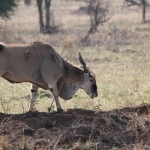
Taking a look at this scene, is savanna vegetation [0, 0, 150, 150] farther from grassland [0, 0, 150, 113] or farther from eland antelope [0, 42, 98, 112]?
eland antelope [0, 42, 98, 112]

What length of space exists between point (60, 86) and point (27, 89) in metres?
3.05

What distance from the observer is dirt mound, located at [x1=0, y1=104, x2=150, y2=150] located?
6.39 meters

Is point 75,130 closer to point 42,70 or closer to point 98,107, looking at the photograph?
point 98,107

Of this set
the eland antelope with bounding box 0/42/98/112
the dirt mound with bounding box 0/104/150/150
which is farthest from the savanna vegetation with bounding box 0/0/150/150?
the eland antelope with bounding box 0/42/98/112

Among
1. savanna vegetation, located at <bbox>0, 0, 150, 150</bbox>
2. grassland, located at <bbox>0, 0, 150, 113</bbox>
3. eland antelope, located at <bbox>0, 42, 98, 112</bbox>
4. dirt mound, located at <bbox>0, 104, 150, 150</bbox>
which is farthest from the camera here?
grassland, located at <bbox>0, 0, 150, 113</bbox>

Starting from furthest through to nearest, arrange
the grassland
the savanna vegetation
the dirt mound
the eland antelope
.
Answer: the grassland, the eland antelope, the savanna vegetation, the dirt mound

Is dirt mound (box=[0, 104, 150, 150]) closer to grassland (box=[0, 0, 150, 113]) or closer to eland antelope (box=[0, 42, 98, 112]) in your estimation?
grassland (box=[0, 0, 150, 113])

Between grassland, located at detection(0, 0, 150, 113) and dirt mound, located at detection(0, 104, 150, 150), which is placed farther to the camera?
grassland, located at detection(0, 0, 150, 113)

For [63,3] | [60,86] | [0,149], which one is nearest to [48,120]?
[0,149]

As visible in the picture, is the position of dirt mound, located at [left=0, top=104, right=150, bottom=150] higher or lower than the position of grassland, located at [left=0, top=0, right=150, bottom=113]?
higher

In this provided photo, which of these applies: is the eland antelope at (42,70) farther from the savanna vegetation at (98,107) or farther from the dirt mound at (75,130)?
the dirt mound at (75,130)

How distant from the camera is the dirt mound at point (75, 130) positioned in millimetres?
6391

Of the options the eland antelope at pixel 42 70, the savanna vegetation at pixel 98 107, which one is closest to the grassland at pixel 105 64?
the savanna vegetation at pixel 98 107

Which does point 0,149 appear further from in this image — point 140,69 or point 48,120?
point 140,69
